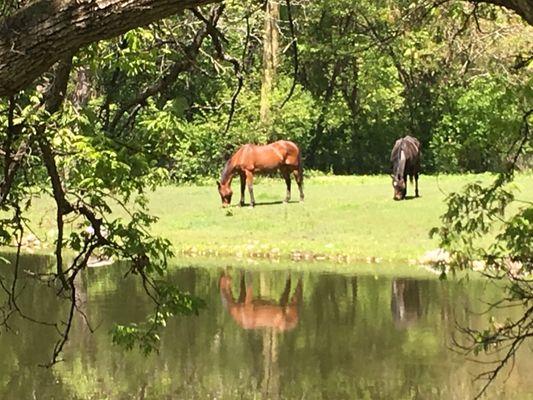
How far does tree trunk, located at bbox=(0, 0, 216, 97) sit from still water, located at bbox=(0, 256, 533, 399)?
24.9 ft

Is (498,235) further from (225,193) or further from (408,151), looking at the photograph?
(408,151)

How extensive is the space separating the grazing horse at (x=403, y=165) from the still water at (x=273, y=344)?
20.6 feet

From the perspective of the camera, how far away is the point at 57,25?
8.42 feet

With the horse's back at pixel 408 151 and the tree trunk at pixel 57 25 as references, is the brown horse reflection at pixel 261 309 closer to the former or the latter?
the horse's back at pixel 408 151

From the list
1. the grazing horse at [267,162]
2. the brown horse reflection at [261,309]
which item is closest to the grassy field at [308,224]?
the grazing horse at [267,162]

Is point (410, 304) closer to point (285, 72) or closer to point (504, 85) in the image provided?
point (504, 85)

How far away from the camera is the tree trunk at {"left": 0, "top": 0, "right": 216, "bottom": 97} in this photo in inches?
101

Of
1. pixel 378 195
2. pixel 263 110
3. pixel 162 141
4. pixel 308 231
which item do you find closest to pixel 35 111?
pixel 162 141

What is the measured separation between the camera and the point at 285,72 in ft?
119

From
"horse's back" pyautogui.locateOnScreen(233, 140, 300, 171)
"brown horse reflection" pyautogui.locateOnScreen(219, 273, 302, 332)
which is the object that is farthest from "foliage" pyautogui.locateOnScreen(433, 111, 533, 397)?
"horse's back" pyautogui.locateOnScreen(233, 140, 300, 171)

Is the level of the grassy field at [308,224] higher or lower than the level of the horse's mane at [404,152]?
lower

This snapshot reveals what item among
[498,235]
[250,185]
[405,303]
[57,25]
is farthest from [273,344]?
[250,185]

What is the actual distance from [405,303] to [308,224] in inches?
253

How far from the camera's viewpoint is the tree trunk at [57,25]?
2.55 metres
